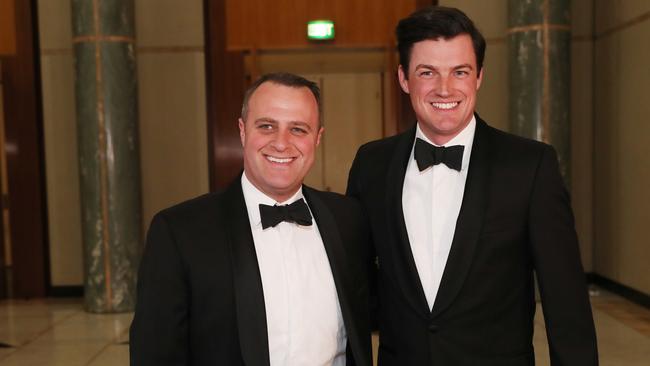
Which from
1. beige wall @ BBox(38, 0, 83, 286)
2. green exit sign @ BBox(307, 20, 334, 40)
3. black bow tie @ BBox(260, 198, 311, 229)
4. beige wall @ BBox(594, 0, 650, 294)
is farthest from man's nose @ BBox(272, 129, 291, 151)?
beige wall @ BBox(38, 0, 83, 286)

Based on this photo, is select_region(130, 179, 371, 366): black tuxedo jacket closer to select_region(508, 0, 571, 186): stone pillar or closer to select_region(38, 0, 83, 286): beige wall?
select_region(508, 0, 571, 186): stone pillar

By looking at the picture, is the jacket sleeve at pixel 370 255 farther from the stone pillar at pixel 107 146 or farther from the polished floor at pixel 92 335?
the stone pillar at pixel 107 146

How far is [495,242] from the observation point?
1.86 m

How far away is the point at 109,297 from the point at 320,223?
190 inches

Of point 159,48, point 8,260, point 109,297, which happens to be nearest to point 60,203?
point 8,260

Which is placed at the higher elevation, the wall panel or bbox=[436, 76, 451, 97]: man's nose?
the wall panel

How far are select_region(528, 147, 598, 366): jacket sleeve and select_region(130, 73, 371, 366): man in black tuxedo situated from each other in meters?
0.50

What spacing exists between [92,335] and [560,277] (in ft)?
14.5

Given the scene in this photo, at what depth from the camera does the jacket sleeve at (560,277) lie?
5.98 ft

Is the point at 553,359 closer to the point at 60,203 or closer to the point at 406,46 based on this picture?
the point at 406,46

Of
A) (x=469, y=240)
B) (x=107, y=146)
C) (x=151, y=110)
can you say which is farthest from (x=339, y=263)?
(x=151, y=110)

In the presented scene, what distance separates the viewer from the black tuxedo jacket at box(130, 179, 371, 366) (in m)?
1.65

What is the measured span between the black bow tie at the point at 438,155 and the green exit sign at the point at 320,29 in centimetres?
489

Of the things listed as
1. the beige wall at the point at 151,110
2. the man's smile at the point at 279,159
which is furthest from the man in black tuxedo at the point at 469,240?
the beige wall at the point at 151,110
